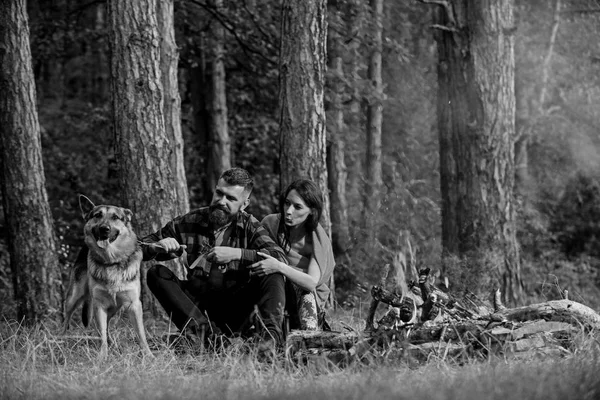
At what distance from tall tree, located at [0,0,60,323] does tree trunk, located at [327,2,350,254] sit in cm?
620

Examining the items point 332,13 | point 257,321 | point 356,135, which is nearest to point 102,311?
point 257,321

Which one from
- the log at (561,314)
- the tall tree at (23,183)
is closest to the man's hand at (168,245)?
the log at (561,314)

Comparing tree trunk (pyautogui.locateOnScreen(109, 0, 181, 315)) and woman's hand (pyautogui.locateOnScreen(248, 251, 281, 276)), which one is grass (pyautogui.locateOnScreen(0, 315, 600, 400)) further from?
tree trunk (pyautogui.locateOnScreen(109, 0, 181, 315))

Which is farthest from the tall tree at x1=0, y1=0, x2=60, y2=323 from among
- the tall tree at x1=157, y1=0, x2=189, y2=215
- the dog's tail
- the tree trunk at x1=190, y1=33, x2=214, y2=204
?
the tree trunk at x1=190, y1=33, x2=214, y2=204

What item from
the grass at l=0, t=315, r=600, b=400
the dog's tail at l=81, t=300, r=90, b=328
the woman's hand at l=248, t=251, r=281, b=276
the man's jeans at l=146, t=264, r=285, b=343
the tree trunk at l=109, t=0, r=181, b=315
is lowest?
the grass at l=0, t=315, r=600, b=400

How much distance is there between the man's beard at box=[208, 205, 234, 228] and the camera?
25.3 feet

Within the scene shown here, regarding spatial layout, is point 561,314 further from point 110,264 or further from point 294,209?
point 110,264

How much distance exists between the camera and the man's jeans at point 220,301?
733 centimetres

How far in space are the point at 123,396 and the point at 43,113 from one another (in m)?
16.0

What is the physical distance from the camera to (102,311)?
25.8 feet

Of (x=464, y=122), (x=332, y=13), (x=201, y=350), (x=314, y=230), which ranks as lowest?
(x=201, y=350)

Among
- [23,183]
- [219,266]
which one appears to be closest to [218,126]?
[23,183]

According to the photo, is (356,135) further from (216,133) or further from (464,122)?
(464,122)

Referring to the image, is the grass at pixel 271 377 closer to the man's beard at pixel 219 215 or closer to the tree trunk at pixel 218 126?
the man's beard at pixel 219 215
